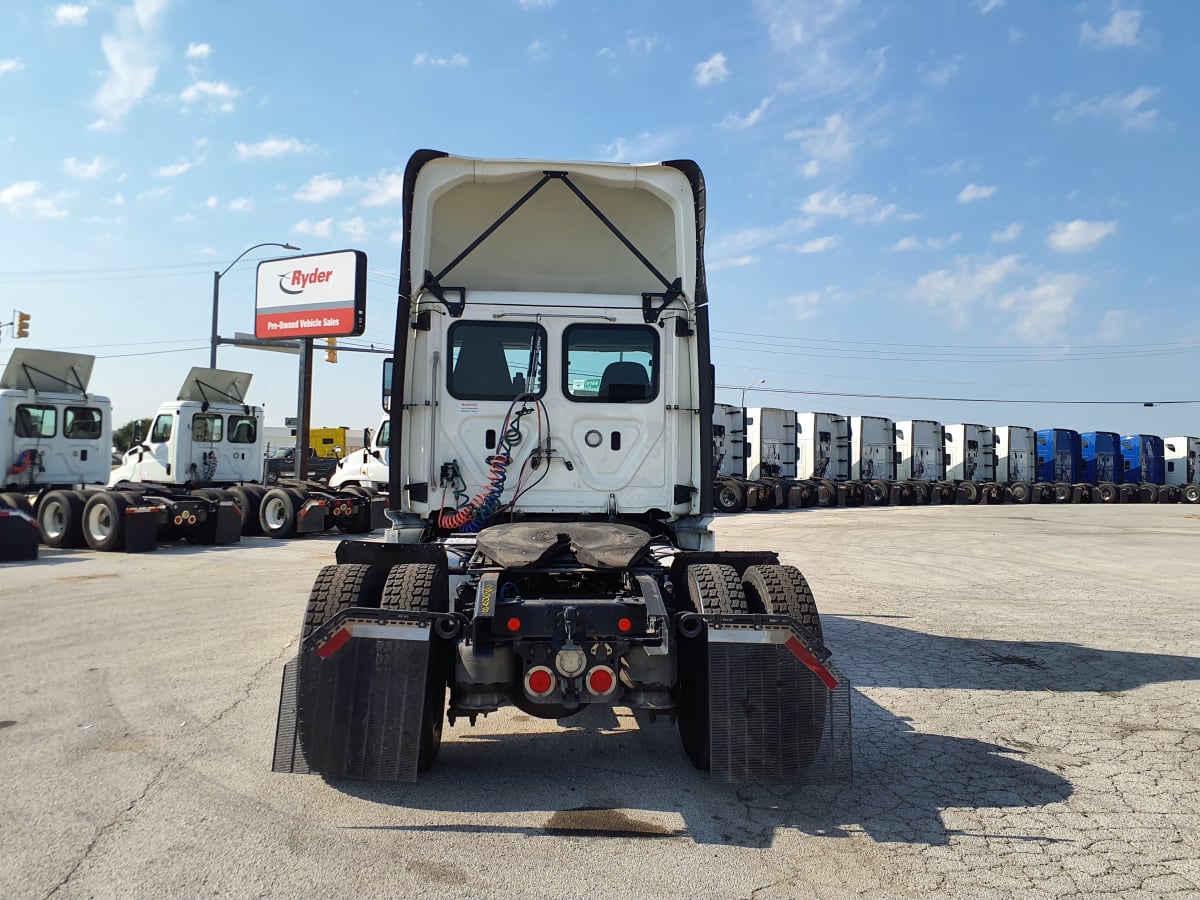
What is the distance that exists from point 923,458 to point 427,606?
40.6m

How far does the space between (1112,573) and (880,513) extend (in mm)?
17423

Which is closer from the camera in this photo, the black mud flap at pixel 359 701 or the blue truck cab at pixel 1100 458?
the black mud flap at pixel 359 701

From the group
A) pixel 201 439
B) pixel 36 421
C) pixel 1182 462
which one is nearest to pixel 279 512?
pixel 201 439

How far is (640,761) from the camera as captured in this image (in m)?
4.68

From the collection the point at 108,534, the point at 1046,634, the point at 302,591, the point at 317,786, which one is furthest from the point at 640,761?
the point at 108,534

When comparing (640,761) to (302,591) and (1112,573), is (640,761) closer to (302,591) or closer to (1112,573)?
Answer: (302,591)

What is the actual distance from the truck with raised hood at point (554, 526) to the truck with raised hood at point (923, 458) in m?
36.2

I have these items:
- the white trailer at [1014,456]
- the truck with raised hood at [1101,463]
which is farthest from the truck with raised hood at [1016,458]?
the truck with raised hood at [1101,463]

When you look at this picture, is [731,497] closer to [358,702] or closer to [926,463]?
[926,463]

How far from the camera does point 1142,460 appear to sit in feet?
161

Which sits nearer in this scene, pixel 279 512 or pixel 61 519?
pixel 61 519

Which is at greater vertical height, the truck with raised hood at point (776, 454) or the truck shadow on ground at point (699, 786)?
the truck with raised hood at point (776, 454)

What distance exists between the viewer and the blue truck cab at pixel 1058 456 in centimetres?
4572

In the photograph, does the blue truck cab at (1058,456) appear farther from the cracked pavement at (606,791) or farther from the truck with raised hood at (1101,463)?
the cracked pavement at (606,791)
